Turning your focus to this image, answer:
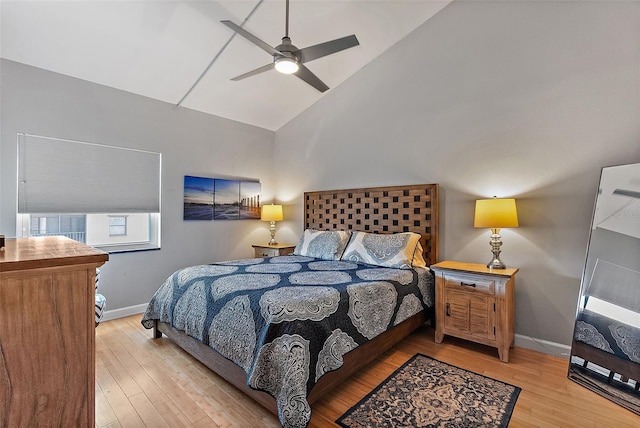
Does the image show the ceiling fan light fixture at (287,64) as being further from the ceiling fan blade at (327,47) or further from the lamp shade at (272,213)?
the lamp shade at (272,213)

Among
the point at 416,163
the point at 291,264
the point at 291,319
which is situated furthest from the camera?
the point at 416,163

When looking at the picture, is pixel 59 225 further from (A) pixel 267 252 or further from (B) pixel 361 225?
(B) pixel 361 225

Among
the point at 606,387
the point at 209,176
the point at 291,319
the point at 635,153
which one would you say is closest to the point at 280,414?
the point at 291,319

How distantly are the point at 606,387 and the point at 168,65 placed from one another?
16.1ft

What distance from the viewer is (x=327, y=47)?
2.38 metres

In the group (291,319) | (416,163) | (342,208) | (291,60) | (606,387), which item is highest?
(291,60)

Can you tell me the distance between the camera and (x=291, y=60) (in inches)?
95.1

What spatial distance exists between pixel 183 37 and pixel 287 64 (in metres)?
1.39

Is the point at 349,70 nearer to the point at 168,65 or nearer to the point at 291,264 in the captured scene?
the point at 168,65

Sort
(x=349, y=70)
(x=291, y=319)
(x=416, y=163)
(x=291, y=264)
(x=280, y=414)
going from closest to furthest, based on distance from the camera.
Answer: (x=280, y=414) → (x=291, y=319) → (x=291, y=264) → (x=416, y=163) → (x=349, y=70)

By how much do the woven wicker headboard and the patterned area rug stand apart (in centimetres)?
137

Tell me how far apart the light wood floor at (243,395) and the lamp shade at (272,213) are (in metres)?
2.41

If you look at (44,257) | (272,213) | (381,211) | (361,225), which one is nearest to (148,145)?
(272,213)

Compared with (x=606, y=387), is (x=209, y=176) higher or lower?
higher
